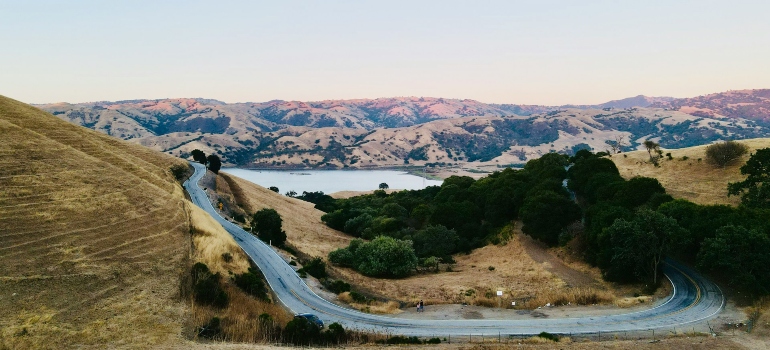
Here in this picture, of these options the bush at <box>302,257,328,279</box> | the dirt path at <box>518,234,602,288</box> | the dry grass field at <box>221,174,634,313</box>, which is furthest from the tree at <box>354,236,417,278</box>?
the dirt path at <box>518,234,602,288</box>

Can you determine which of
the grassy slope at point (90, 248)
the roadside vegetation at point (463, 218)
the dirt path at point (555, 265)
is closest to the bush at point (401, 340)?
the grassy slope at point (90, 248)

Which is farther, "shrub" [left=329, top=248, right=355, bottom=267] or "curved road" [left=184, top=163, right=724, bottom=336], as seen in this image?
"shrub" [left=329, top=248, right=355, bottom=267]

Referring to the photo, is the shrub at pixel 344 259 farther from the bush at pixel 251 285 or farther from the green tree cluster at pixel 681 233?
the green tree cluster at pixel 681 233

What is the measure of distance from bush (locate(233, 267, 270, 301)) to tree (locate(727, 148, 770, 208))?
54048mm

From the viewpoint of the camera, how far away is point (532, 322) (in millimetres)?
32156

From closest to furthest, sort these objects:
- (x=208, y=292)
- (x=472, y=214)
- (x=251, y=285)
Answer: (x=208, y=292), (x=251, y=285), (x=472, y=214)

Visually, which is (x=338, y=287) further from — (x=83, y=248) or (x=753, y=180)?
(x=753, y=180)

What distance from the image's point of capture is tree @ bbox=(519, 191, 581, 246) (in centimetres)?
5706

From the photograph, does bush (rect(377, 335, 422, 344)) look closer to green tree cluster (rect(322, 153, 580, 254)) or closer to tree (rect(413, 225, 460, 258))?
green tree cluster (rect(322, 153, 580, 254))

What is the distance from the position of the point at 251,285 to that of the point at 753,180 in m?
59.1

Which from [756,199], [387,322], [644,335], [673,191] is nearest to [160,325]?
[387,322]

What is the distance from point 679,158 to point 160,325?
257 feet

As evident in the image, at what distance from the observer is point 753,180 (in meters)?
53.0

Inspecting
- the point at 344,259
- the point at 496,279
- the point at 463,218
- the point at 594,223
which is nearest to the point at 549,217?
the point at 594,223
